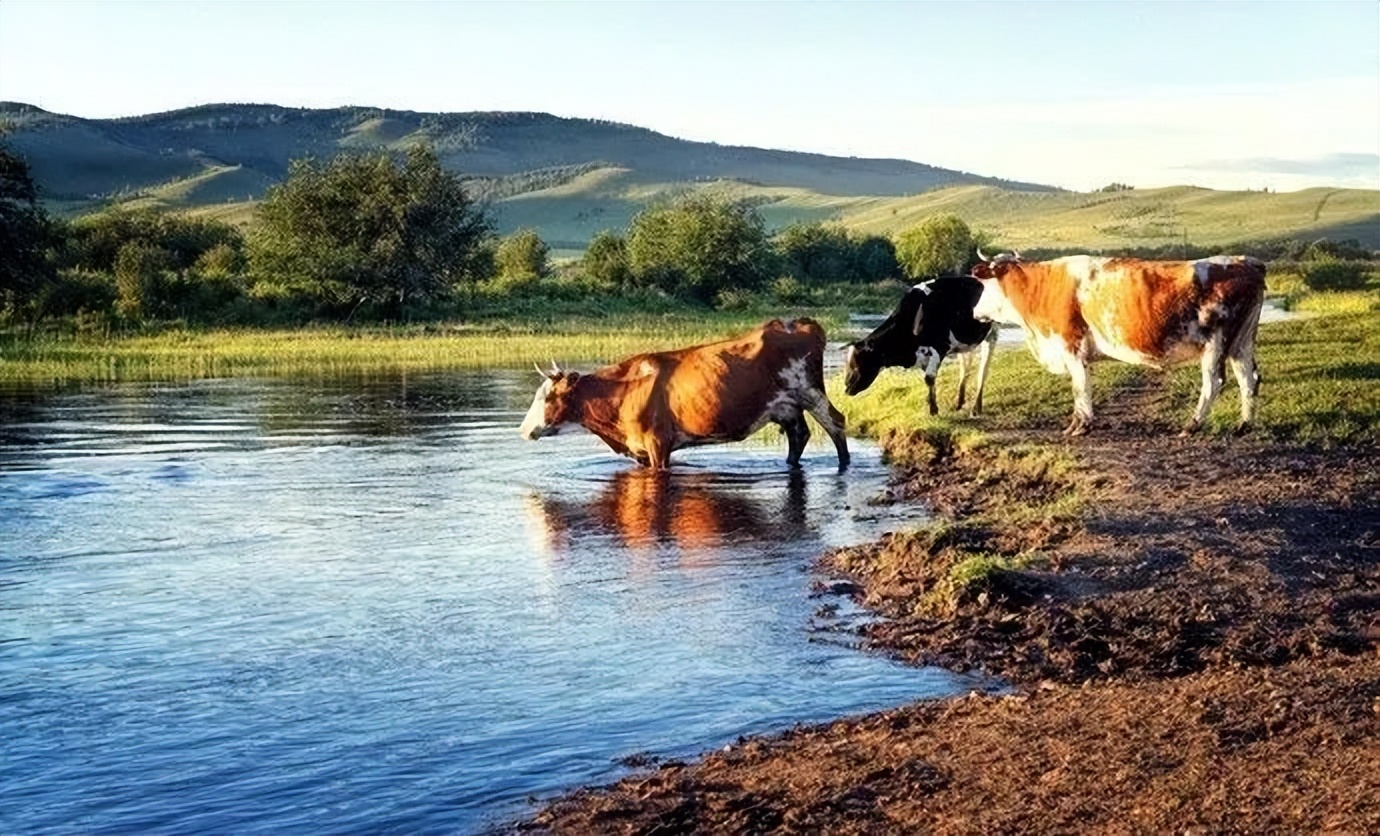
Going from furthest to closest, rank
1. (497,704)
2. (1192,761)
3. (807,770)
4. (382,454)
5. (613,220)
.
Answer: (613,220) → (382,454) → (497,704) → (807,770) → (1192,761)

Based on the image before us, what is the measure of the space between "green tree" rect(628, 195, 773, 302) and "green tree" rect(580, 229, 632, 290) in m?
1.12

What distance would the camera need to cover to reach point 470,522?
1467 centimetres

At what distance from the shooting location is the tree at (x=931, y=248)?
301 ft

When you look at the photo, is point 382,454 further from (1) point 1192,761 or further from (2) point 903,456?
(1) point 1192,761

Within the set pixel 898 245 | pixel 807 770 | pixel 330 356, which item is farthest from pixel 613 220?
pixel 807 770

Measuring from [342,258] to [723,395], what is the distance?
3962 centimetres

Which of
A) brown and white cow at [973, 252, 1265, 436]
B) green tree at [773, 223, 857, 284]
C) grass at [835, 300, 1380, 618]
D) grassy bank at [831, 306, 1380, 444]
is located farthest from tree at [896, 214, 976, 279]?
brown and white cow at [973, 252, 1265, 436]

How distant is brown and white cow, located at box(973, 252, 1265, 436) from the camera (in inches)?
617

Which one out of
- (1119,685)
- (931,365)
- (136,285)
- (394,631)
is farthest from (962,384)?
(136,285)

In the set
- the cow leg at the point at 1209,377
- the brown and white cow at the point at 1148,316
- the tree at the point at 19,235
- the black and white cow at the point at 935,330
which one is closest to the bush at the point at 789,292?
the tree at the point at 19,235

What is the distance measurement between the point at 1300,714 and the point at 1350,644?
206 centimetres

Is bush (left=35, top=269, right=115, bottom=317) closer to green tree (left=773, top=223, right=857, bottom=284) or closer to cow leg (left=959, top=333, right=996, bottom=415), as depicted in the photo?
cow leg (left=959, top=333, right=996, bottom=415)

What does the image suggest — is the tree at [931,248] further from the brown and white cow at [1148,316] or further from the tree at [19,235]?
the brown and white cow at [1148,316]

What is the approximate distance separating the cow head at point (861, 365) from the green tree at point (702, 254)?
47703 mm
